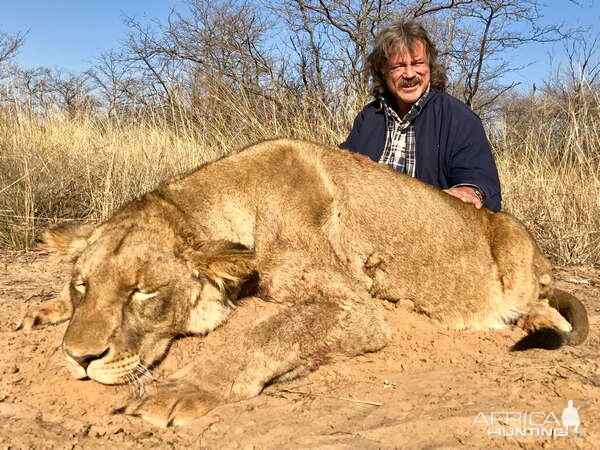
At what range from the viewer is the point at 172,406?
89.3 inches

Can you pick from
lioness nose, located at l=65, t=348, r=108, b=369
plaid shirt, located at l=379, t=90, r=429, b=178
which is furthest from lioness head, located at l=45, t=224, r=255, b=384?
plaid shirt, located at l=379, t=90, r=429, b=178

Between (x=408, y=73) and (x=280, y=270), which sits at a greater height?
(x=408, y=73)

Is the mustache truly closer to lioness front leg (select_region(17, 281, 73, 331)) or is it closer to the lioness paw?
lioness front leg (select_region(17, 281, 73, 331))

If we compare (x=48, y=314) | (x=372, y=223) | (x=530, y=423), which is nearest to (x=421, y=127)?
(x=372, y=223)

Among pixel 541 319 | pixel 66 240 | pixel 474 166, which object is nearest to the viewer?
pixel 66 240

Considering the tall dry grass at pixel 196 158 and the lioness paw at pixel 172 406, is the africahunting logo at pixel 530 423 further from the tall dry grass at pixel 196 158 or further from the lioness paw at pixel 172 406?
the tall dry grass at pixel 196 158

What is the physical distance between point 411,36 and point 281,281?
2965 millimetres

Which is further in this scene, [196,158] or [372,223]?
[196,158]

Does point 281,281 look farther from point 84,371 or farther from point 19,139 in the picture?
point 19,139

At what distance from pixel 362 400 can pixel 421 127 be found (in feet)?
8.80

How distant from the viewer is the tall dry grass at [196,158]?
5219mm

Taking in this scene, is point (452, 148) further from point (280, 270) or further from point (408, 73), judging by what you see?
point (280, 270)

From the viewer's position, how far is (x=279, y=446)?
207cm

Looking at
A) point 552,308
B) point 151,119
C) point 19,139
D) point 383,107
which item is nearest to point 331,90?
point 151,119
